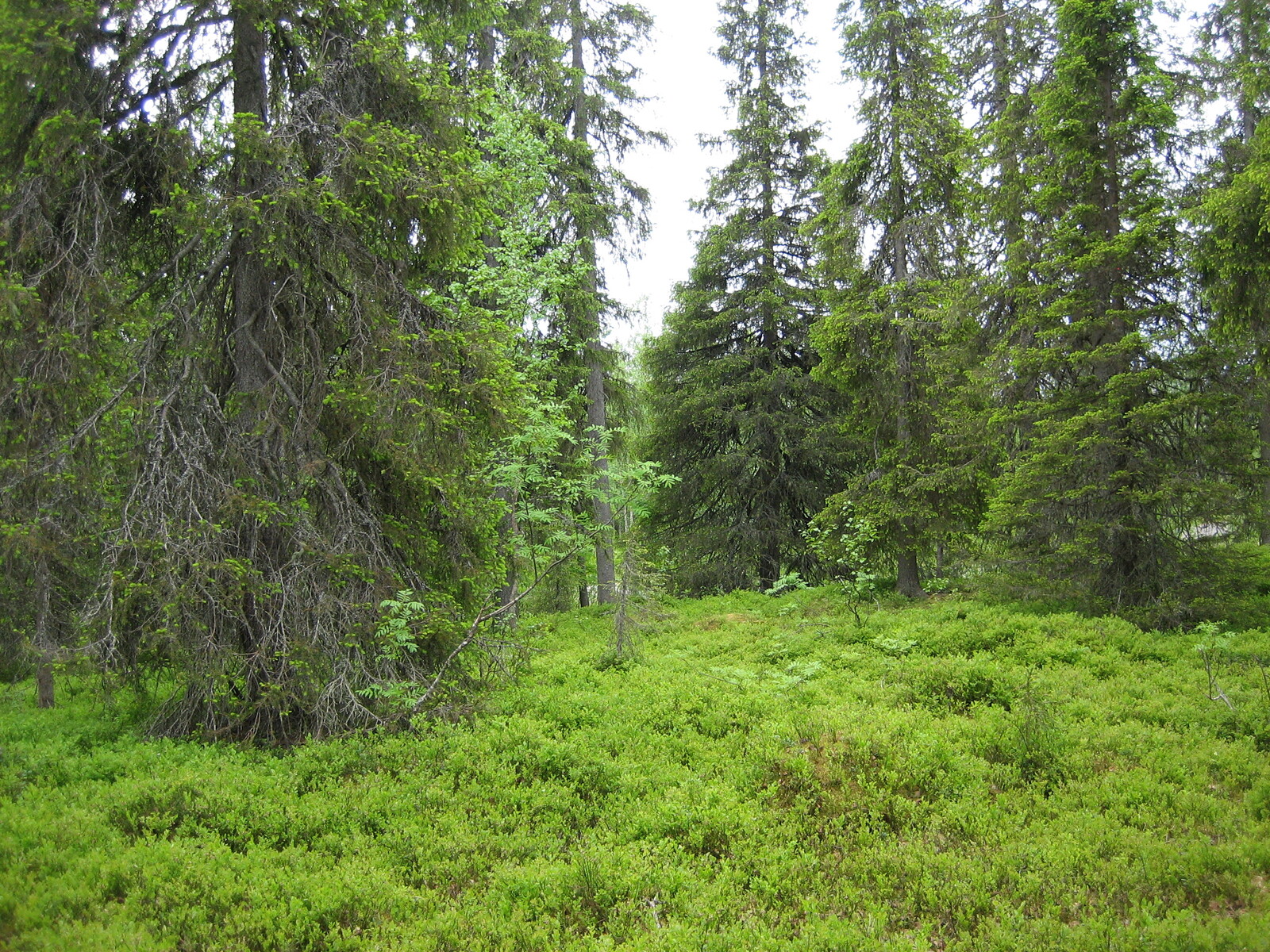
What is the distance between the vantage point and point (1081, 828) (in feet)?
17.8

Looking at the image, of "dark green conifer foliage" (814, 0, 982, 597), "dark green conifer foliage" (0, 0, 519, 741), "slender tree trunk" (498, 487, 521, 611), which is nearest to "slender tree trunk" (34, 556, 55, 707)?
"dark green conifer foliage" (0, 0, 519, 741)

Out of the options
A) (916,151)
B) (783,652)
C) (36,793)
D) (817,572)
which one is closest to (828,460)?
(817,572)

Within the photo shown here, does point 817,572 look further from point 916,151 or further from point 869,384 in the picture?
point 916,151

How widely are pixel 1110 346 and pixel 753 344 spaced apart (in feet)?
33.5

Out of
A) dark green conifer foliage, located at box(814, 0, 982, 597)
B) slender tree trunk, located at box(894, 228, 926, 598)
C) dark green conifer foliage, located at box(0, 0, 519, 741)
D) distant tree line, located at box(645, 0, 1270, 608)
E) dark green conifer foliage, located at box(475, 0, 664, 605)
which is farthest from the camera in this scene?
dark green conifer foliage, located at box(475, 0, 664, 605)

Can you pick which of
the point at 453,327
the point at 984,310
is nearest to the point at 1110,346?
the point at 984,310

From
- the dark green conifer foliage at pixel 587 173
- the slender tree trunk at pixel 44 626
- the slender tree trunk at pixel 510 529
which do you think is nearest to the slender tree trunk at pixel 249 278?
the slender tree trunk at pixel 44 626

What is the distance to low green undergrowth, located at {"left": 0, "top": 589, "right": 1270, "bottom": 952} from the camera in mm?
4555

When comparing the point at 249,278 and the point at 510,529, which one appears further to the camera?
the point at 510,529

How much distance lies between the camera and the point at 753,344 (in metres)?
19.6

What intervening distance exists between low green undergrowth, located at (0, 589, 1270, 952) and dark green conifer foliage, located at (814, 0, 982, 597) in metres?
5.42

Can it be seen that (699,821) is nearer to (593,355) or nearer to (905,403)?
(905,403)

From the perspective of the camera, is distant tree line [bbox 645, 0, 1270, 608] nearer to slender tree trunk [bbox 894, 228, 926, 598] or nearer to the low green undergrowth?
slender tree trunk [bbox 894, 228, 926, 598]

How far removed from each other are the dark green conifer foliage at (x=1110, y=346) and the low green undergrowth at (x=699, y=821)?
2.01 m
